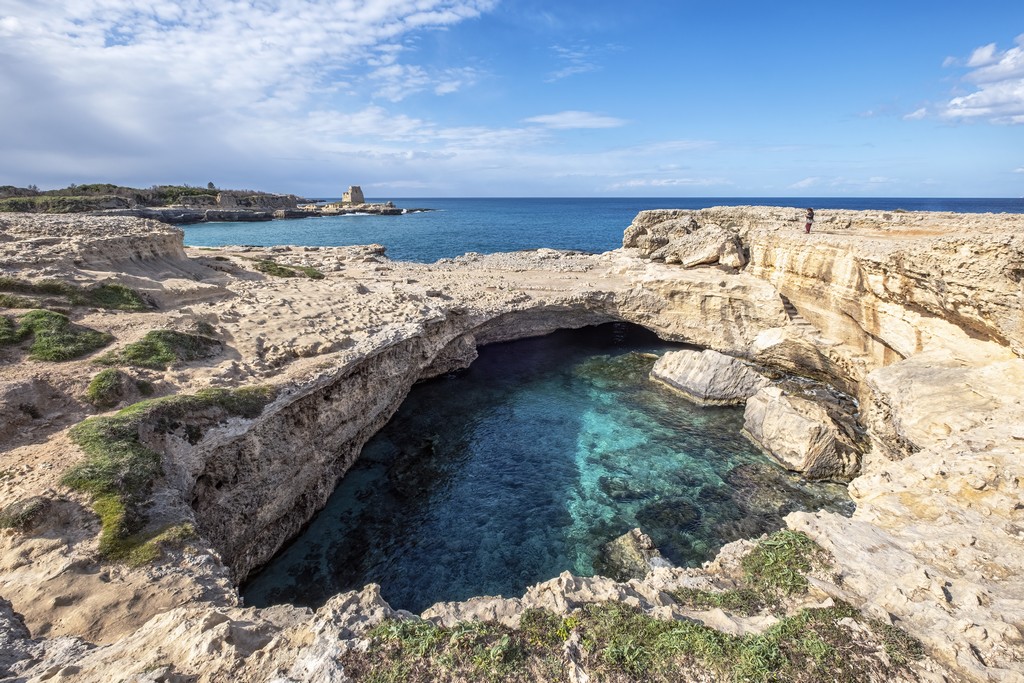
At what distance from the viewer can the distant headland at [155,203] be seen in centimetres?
7956

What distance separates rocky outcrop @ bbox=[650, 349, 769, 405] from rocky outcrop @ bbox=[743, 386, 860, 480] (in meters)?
2.23

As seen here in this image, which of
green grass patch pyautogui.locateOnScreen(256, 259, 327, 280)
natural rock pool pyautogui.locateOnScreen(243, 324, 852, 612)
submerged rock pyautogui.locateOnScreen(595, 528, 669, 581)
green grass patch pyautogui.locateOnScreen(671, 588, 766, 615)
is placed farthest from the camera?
green grass patch pyautogui.locateOnScreen(256, 259, 327, 280)

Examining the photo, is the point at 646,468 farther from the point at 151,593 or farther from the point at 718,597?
the point at 151,593

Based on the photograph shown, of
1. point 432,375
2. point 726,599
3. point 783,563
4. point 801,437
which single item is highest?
point 783,563

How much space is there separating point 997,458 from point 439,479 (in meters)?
17.6

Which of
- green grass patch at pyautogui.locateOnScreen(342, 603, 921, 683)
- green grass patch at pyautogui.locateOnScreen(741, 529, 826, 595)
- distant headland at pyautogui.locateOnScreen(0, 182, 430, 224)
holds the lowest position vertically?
green grass patch at pyautogui.locateOnScreen(741, 529, 826, 595)

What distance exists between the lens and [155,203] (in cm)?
10725

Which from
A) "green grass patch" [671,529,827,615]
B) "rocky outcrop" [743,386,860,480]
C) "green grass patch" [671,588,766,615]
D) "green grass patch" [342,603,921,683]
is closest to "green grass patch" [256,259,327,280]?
"green grass patch" [342,603,921,683]

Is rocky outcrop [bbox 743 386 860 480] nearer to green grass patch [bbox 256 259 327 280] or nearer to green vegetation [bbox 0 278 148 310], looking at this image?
green grass patch [bbox 256 259 327 280]

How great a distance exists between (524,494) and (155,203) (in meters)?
129

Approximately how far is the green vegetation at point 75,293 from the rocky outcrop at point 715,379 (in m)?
27.1

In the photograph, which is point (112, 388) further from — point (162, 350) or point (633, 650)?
point (633, 650)

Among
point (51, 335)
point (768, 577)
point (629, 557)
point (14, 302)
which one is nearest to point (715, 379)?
point (629, 557)

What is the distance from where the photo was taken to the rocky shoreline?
7.88 metres
